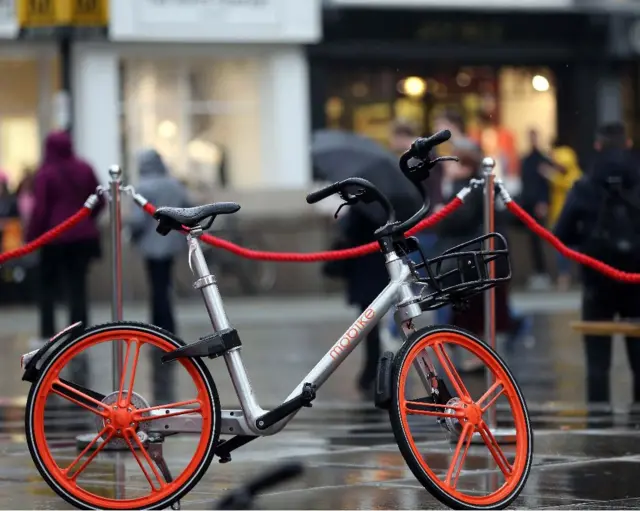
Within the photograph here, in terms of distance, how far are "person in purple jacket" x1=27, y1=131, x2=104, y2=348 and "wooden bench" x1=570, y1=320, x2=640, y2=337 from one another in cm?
541

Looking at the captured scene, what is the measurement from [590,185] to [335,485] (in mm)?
4521

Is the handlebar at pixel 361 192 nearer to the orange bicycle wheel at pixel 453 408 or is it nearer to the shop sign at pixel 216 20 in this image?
the orange bicycle wheel at pixel 453 408

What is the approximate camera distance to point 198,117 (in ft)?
80.3

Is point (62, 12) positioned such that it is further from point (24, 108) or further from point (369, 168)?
point (24, 108)

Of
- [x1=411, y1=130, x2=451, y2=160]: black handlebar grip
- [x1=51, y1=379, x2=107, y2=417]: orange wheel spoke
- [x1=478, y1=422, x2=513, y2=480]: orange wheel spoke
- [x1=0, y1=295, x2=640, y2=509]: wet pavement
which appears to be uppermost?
[x1=411, y1=130, x2=451, y2=160]: black handlebar grip

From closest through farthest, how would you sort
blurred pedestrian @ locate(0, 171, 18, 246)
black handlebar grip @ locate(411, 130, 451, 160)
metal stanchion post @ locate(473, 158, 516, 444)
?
black handlebar grip @ locate(411, 130, 451, 160) → metal stanchion post @ locate(473, 158, 516, 444) → blurred pedestrian @ locate(0, 171, 18, 246)

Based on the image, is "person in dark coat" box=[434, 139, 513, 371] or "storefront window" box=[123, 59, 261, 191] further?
"storefront window" box=[123, 59, 261, 191]

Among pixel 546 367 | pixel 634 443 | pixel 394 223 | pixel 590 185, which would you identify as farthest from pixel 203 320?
pixel 394 223

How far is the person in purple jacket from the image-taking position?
15.0m

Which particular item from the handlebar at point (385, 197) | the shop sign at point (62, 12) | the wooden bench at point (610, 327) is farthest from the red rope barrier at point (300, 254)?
the shop sign at point (62, 12)

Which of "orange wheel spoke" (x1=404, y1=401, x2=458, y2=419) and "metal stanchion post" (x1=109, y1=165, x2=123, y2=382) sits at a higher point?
"metal stanchion post" (x1=109, y1=165, x2=123, y2=382)

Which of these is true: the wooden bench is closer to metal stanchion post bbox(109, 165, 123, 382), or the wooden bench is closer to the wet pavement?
the wet pavement

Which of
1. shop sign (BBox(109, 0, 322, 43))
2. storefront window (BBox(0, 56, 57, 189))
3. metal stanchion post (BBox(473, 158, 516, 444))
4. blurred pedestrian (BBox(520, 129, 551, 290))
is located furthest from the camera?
storefront window (BBox(0, 56, 57, 189))

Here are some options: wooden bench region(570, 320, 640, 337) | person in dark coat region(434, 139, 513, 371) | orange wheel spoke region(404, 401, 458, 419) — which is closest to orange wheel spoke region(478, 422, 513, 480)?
orange wheel spoke region(404, 401, 458, 419)
